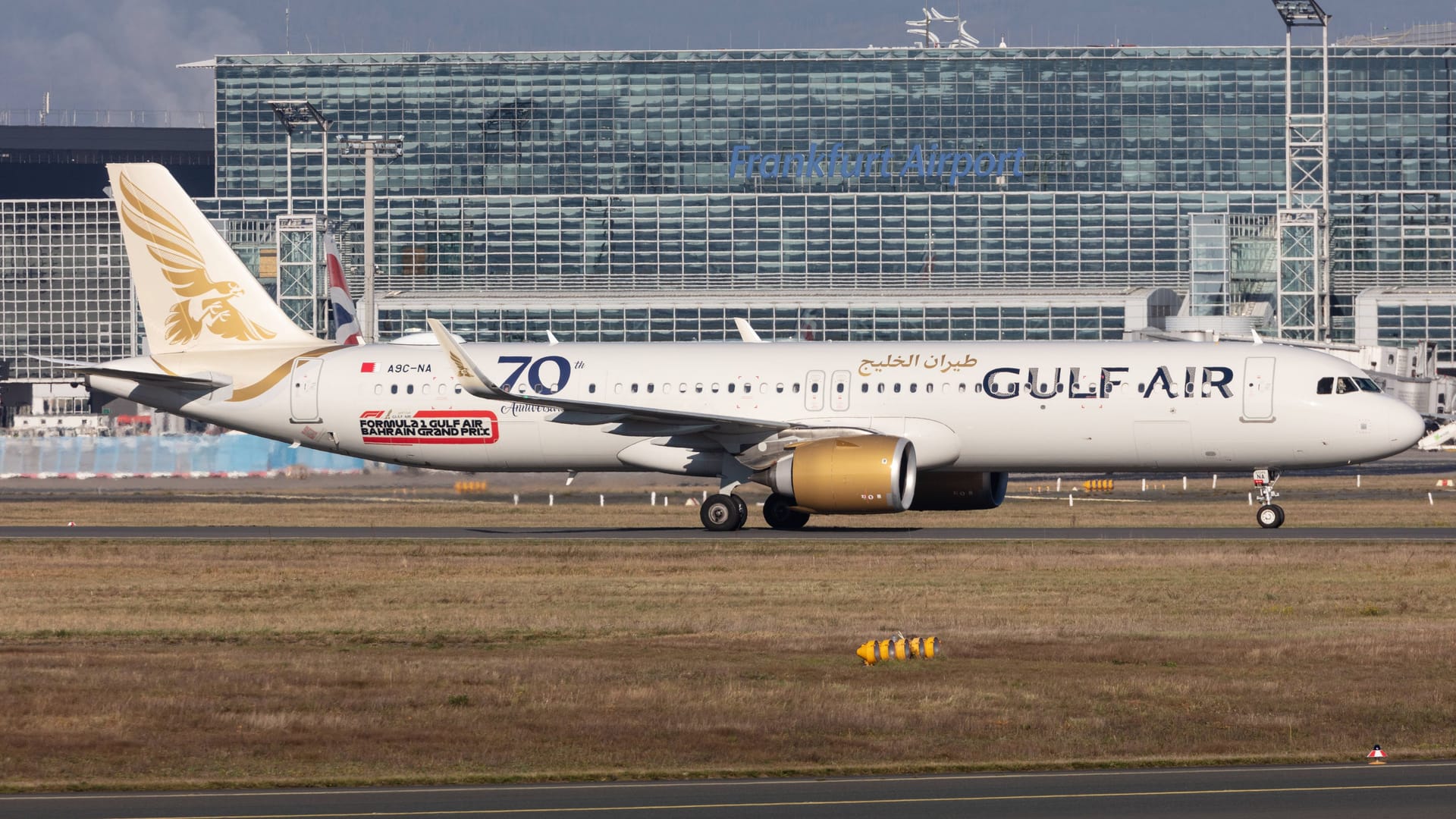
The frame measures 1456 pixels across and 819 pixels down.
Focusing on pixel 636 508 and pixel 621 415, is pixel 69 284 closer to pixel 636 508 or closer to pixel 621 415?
pixel 636 508

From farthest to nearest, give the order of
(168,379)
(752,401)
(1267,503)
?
(168,379) → (752,401) → (1267,503)

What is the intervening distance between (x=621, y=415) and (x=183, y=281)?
12.7 metres

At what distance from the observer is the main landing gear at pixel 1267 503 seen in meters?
41.6

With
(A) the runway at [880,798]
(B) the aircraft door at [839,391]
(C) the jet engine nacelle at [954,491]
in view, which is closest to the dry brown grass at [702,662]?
(A) the runway at [880,798]

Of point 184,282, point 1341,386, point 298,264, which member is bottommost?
point 1341,386

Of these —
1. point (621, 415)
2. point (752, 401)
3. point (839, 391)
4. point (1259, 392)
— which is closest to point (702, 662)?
point (621, 415)

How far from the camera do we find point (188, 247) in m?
46.0

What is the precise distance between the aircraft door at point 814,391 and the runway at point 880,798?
85.3ft

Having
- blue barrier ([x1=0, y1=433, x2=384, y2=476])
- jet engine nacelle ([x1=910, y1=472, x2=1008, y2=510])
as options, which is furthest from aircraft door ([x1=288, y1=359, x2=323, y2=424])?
blue barrier ([x1=0, y1=433, x2=384, y2=476])

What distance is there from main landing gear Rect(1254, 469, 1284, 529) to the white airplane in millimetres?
64

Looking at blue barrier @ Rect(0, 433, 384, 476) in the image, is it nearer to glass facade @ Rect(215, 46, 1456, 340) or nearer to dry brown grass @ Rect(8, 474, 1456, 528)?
dry brown grass @ Rect(8, 474, 1456, 528)

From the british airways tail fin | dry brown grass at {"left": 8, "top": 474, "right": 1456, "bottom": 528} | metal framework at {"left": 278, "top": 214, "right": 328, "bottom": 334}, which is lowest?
dry brown grass at {"left": 8, "top": 474, "right": 1456, "bottom": 528}

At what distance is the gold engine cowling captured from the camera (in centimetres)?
3884

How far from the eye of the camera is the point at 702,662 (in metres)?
22.5
